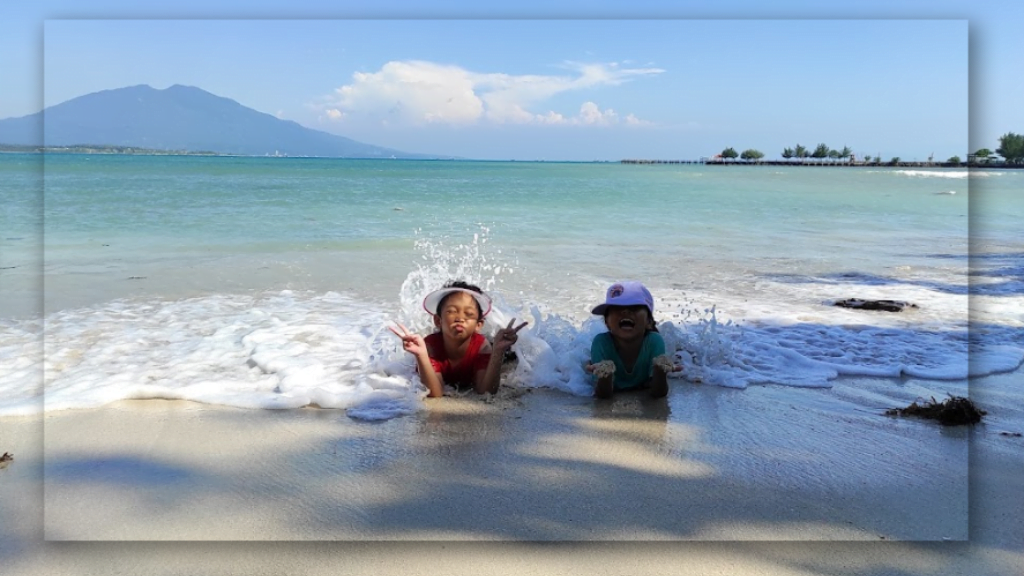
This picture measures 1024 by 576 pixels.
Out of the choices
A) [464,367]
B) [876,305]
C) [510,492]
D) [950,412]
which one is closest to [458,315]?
[464,367]

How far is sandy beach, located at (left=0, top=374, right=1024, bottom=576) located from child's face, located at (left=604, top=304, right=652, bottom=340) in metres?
0.49

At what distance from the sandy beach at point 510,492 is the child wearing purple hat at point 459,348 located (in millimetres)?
229

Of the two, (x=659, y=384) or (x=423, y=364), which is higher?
(x=423, y=364)

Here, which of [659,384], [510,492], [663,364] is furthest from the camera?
[659,384]

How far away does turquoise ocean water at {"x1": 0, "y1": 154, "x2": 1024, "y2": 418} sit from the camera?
17.9 ft

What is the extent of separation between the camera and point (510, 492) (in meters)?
3.51

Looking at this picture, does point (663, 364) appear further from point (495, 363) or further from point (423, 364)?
point (423, 364)

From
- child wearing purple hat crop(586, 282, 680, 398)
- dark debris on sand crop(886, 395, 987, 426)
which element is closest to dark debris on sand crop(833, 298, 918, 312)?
dark debris on sand crop(886, 395, 987, 426)

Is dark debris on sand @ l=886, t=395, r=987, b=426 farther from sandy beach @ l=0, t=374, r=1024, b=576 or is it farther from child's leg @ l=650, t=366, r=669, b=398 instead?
child's leg @ l=650, t=366, r=669, b=398

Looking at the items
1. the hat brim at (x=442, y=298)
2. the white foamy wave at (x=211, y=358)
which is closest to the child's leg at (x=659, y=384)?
the hat brim at (x=442, y=298)

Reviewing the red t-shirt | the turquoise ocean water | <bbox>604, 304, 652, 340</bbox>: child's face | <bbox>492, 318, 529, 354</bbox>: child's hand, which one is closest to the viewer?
<bbox>492, 318, 529, 354</bbox>: child's hand

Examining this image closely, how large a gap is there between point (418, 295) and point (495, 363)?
233 cm

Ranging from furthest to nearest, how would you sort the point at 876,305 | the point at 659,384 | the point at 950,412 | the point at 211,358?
1. the point at 876,305
2. the point at 211,358
3. the point at 659,384
4. the point at 950,412

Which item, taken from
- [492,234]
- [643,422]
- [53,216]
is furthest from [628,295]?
[53,216]
